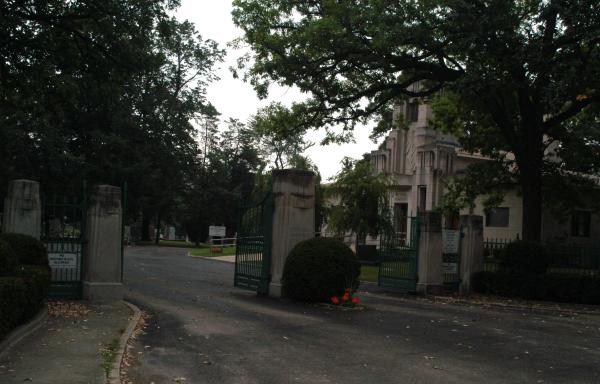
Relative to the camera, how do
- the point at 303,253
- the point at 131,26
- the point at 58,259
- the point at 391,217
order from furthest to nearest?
the point at 391,217, the point at 131,26, the point at 303,253, the point at 58,259

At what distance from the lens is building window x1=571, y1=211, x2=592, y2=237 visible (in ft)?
136

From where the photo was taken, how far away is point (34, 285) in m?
11.2

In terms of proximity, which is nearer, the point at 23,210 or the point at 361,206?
the point at 23,210

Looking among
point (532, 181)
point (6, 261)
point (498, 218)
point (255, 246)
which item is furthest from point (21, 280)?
point (498, 218)

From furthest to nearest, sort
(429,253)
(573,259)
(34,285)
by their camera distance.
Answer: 1. (573,259)
2. (429,253)
3. (34,285)

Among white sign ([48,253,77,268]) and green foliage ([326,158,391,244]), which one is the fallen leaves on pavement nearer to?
white sign ([48,253,77,268])

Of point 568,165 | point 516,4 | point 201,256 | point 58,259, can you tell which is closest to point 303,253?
point 58,259

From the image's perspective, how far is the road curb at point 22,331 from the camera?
8900 millimetres

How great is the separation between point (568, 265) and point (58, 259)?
15730 mm

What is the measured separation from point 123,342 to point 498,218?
36.5 m

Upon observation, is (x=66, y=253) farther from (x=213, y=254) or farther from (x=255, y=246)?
(x=213, y=254)

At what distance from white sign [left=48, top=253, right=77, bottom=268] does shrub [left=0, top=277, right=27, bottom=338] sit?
4743mm

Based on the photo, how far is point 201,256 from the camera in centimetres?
4156

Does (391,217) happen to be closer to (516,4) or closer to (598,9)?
(516,4)
